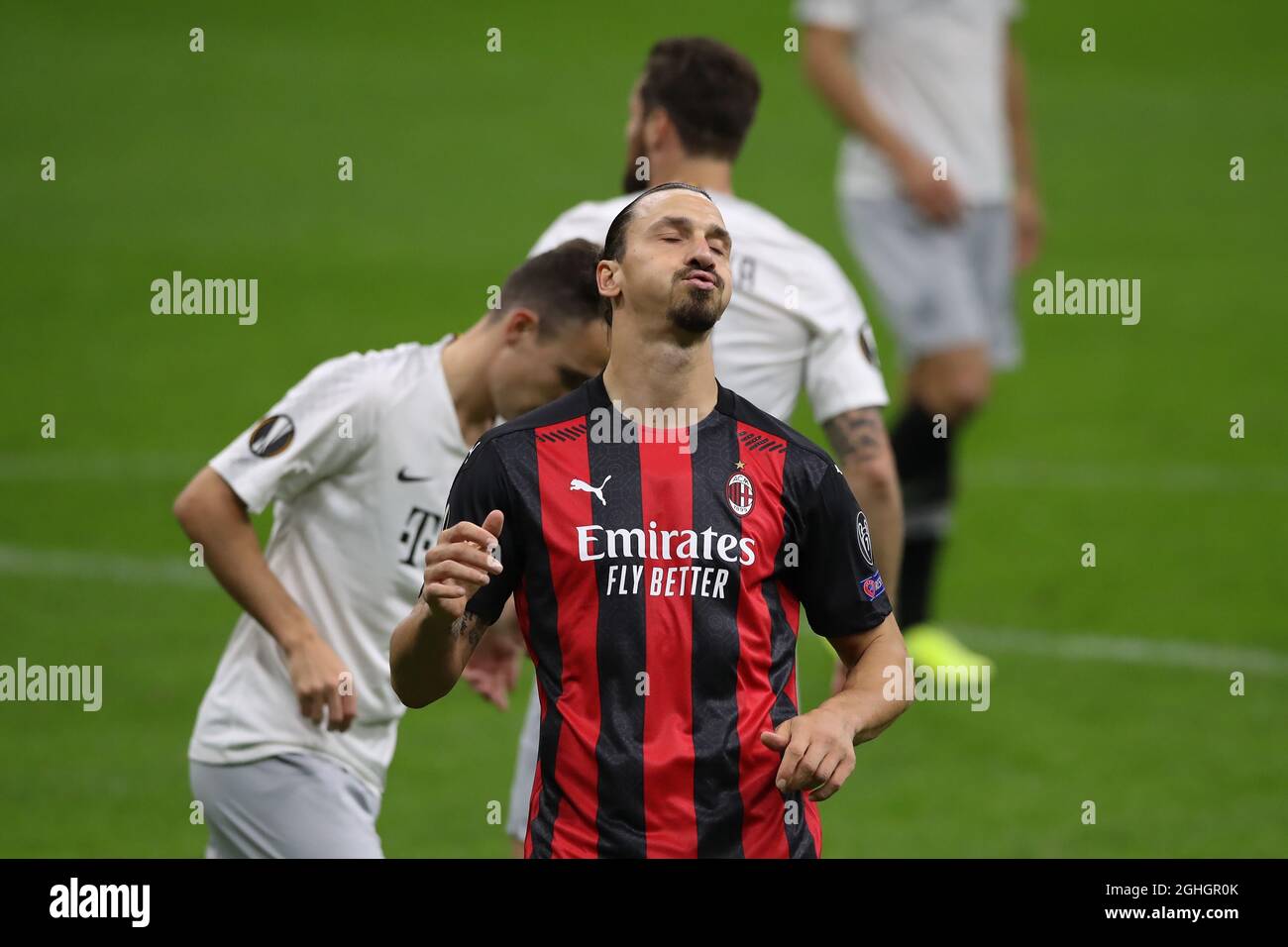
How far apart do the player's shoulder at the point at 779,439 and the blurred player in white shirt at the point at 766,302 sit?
4.02 ft

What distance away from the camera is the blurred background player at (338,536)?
4.55 meters

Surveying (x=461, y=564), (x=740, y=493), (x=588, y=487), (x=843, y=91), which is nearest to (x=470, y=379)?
(x=588, y=487)

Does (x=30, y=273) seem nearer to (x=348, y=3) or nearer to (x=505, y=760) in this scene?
(x=505, y=760)

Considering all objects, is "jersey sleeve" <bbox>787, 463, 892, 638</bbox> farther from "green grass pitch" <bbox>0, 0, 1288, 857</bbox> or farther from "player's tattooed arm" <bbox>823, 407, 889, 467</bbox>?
"green grass pitch" <bbox>0, 0, 1288, 857</bbox>

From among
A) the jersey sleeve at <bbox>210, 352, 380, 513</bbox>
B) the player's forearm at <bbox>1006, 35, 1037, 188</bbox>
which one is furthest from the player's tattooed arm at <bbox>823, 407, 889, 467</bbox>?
the player's forearm at <bbox>1006, 35, 1037, 188</bbox>

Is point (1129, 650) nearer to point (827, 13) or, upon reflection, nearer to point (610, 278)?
point (827, 13)

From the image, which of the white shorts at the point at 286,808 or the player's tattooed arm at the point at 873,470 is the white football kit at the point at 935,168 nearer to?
the player's tattooed arm at the point at 873,470

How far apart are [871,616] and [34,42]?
24261 millimetres

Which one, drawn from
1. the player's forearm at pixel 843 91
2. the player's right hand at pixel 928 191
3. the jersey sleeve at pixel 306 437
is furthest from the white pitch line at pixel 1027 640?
the jersey sleeve at pixel 306 437

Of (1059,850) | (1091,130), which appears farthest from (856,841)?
(1091,130)

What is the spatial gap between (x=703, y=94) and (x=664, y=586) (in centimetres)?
186

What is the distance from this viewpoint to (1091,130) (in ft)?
81.0

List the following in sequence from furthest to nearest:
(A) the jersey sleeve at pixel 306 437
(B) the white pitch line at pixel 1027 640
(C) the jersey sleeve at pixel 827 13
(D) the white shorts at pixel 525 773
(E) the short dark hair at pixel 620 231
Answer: (B) the white pitch line at pixel 1027 640, (C) the jersey sleeve at pixel 827 13, (D) the white shorts at pixel 525 773, (A) the jersey sleeve at pixel 306 437, (E) the short dark hair at pixel 620 231

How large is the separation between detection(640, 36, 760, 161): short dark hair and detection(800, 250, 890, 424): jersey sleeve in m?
0.41
